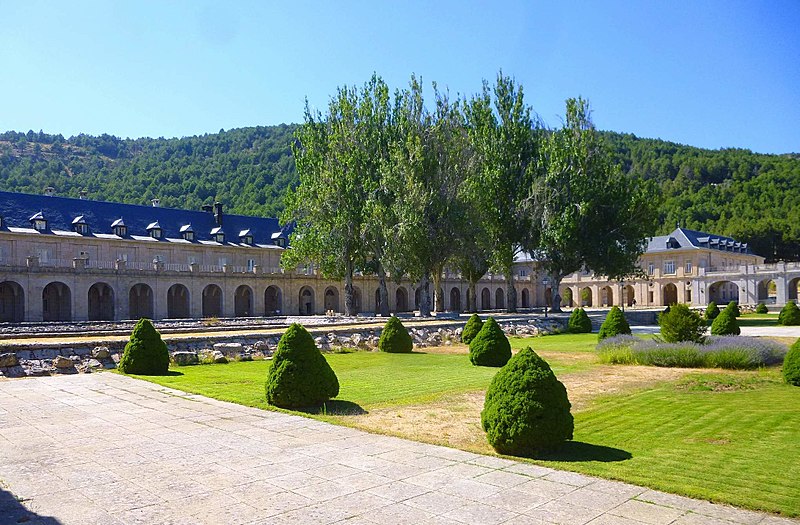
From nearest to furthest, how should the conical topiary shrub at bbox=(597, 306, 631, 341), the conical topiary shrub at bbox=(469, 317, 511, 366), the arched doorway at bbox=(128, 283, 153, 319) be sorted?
1. the conical topiary shrub at bbox=(469, 317, 511, 366)
2. the conical topiary shrub at bbox=(597, 306, 631, 341)
3. the arched doorway at bbox=(128, 283, 153, 319)

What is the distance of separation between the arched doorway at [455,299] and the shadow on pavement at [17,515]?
65.0 meters

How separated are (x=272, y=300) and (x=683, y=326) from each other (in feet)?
148

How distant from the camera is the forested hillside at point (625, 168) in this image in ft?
287

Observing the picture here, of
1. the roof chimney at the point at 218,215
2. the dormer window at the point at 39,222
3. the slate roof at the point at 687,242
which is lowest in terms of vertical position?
the slate roof at the point at 687,242

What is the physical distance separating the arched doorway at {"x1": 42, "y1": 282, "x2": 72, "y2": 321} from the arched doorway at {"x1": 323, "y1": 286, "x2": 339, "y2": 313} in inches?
902

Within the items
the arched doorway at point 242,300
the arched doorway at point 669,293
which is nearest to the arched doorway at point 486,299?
the arched doorway at point 669,293

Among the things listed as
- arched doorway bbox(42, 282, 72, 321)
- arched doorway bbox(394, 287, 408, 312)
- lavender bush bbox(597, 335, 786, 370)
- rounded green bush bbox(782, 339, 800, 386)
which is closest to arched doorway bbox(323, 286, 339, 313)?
arched doorway bbox(394, 287, 408, 312)

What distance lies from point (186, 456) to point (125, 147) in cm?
14519

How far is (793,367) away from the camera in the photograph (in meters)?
13.3

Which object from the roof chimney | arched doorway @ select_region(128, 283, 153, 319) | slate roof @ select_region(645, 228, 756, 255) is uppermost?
the roof chimney

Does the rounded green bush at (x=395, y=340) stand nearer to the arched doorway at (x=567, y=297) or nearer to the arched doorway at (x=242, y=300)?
the arched doorway at (x=242, y=300)

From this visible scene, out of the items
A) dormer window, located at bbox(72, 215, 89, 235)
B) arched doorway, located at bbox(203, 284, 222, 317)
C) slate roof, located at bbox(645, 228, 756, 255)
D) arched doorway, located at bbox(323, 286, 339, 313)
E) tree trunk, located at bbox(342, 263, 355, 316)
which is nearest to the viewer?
tree trunk, located at bbox(342, 263, 355, 316)

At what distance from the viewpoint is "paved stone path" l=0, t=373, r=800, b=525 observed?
5277 mm

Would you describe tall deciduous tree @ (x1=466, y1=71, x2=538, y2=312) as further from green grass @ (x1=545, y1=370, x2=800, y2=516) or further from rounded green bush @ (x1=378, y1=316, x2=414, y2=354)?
green grass @ (x1=545, y1=370, x2=800, y2=516)
